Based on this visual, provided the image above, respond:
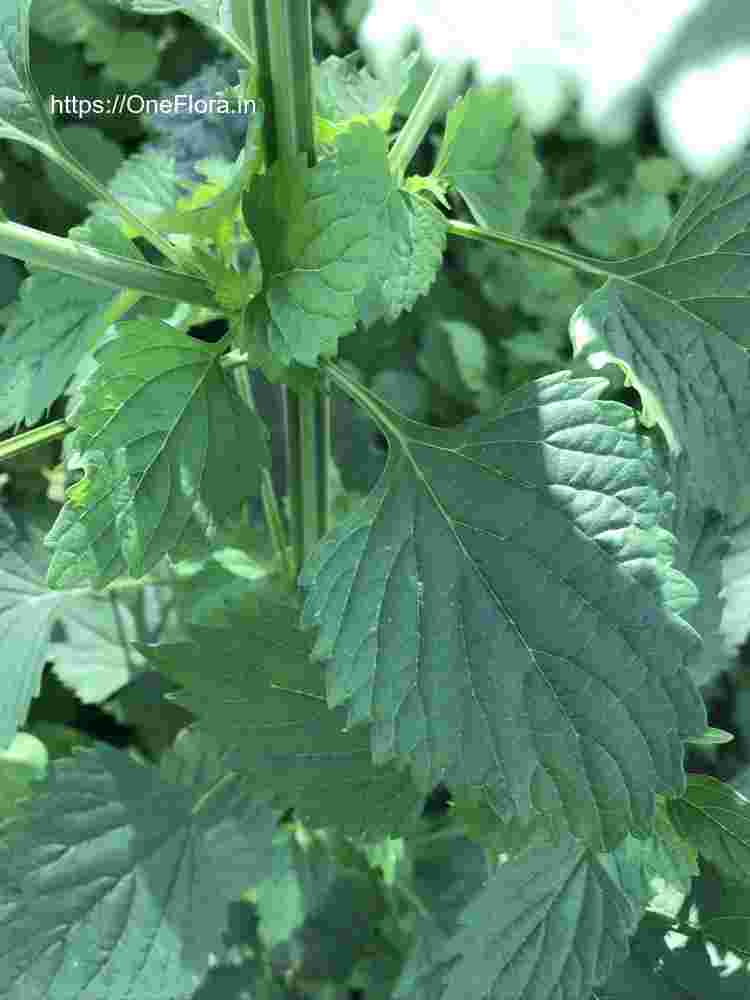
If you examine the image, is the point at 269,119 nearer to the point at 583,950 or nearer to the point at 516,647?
the point at 516,647

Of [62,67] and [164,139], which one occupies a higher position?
[62,67]

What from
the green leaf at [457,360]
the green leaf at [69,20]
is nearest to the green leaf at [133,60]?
the green leaf at [69,20]

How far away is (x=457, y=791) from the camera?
2.15ft

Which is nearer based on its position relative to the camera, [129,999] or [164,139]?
[129,999]

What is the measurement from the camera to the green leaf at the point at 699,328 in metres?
0.65

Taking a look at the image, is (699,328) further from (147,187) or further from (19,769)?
(19,769)

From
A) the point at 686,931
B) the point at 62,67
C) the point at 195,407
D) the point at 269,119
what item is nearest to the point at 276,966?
the point at 686,931

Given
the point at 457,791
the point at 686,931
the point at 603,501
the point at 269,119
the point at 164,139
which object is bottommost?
the point at 686,931

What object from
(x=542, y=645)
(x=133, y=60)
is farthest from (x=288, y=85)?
(x=133, y=60)

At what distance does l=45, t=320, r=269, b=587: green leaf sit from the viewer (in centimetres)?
62

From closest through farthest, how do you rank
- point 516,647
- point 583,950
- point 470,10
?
point 470,10, point 516,647, point 583,950

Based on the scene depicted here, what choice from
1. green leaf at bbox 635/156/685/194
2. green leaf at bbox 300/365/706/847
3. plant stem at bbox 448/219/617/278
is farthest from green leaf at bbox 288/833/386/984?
green leaf at bbox 635/156/685/194

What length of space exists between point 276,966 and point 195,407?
27.6 inches

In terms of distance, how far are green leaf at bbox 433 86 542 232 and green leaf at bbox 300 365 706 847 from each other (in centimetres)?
18
